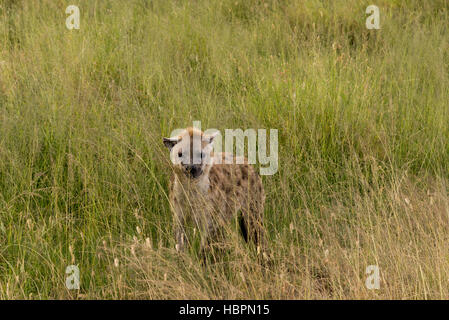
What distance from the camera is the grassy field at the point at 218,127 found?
A: 10.7 feet

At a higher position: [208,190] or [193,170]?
[193,170]

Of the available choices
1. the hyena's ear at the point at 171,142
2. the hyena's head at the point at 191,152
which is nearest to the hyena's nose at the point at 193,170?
the hyena's head at the point at 191,152

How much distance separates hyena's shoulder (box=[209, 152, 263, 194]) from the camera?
410cm

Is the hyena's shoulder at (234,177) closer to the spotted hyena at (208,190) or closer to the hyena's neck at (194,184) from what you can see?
the spotted hyena at (208,190)

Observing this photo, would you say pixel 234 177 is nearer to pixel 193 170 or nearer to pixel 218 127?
pixel 193 170

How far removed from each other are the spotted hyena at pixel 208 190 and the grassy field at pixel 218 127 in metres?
0.14

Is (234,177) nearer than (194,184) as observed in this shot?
No

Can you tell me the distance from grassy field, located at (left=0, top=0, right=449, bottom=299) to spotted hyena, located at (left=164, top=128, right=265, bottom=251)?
0.14m

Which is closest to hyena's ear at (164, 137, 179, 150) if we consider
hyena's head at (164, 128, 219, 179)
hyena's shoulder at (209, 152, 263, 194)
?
hyena's head at (164, 128, 219, 179)

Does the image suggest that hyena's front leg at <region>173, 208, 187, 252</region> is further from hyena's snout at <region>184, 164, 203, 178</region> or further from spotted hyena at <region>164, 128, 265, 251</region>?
hyena's snout at <region>184, 164, 203, 178</region>

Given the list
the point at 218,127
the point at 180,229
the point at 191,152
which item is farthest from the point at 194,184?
the point at 218,127

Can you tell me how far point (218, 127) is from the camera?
15.8ft

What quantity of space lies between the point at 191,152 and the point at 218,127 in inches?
40.8
